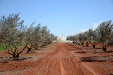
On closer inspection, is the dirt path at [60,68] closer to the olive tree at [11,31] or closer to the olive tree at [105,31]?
the olive tree at [11,31]

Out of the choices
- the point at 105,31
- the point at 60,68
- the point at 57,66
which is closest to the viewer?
the point at 60,68

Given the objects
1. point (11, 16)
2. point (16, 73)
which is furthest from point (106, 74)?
point (11, 16)

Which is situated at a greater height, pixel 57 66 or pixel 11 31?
pixel 11 31

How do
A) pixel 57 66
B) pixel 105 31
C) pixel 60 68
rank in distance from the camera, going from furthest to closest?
pixel 105 31 < pixel 57 66 < pixel 60 68

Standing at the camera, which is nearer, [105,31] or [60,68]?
[60,68]

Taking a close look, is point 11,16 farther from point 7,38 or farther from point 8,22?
point 7,38

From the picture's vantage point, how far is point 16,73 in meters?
9.34

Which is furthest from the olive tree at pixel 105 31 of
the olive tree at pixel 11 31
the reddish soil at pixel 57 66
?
the olive tree at pixel 11 31

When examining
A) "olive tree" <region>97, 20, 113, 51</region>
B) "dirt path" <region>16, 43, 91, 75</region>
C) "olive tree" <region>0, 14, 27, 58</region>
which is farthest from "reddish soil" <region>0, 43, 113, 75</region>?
"olive tree" <region>97, 20, 113, 51</region>

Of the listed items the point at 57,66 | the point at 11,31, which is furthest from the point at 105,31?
the point at 11,31

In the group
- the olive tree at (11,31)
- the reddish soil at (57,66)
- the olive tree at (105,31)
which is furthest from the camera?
the olive tree at (105,31)

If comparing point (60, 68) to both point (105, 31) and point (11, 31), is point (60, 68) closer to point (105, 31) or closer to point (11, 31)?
point (11, 31)

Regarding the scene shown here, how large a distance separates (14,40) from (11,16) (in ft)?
9.65

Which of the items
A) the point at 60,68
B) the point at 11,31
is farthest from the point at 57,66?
the point at 11,31
